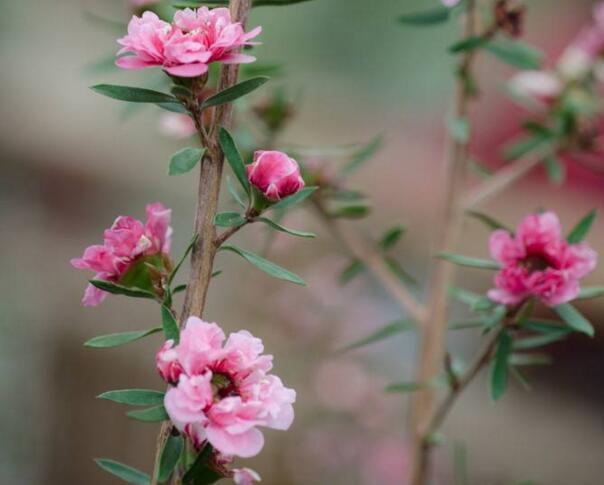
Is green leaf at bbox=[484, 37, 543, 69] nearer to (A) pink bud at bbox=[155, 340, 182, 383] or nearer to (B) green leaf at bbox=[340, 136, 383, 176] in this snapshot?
(B) green leaf at bbox=[340, 136, 383, 176]

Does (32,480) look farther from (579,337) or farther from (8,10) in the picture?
(8,10)

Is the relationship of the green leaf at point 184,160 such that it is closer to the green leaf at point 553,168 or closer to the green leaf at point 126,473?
the green leaf at point 126,473

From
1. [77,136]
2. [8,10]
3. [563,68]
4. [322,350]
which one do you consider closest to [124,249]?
[563,68]

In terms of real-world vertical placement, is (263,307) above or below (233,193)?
below

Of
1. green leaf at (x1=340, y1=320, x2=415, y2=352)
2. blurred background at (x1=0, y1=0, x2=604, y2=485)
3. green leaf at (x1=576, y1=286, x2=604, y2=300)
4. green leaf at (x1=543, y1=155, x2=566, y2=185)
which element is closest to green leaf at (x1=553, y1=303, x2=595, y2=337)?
green leaf at (x1=576, y1=286, x2=604, y2=300)

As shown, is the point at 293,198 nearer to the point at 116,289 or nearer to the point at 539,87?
the point at 116,289

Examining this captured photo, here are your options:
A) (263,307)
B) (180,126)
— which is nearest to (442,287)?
(180,126)

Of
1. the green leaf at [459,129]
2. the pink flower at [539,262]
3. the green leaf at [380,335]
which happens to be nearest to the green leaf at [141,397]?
the pink flower at [539,262]
